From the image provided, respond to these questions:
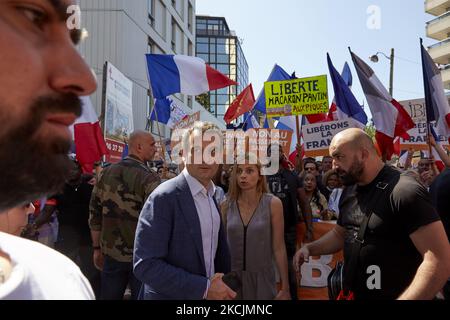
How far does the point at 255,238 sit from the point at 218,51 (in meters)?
56.2

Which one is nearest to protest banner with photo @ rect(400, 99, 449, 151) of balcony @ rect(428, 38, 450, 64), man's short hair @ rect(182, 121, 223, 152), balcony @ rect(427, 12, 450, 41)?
man's short hair @ rect(182, 121, 223, 152)

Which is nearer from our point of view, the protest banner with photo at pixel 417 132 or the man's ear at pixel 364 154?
the man's ear at pixel 364 154

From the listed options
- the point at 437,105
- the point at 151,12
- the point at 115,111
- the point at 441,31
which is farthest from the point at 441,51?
the point at 115,111

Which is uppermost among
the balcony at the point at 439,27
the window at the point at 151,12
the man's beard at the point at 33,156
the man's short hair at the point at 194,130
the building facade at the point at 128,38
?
the balcony at the point at 439,27

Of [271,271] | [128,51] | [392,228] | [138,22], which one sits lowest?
[271,271]

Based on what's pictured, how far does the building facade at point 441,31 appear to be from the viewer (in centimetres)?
3538

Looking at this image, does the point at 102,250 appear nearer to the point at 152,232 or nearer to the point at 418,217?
the point at 152,232

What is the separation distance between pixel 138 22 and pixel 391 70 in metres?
13.1

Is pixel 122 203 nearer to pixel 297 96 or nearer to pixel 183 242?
pixel 183 242

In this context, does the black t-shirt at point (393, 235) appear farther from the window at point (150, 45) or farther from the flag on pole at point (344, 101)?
the window at point (150, 45)

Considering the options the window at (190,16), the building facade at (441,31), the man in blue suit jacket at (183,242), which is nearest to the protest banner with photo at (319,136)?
the man in blue suit jacket at (183,242)

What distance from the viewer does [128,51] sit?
16.3 m

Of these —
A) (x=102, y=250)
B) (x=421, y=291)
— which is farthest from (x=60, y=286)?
(x=102, y=250)

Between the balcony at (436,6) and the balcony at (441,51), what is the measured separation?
3175 mm
